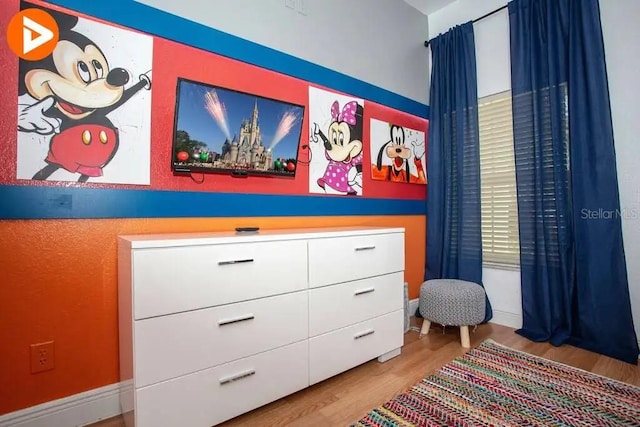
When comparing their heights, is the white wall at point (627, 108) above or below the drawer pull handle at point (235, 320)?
above

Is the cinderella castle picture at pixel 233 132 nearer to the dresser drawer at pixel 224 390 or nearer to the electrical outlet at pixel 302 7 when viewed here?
the electrical outlet at pixel 302 7

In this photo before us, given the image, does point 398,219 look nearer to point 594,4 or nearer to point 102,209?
point 594,4

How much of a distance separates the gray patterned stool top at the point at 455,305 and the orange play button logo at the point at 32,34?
8.73 ft

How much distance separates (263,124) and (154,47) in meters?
0.69

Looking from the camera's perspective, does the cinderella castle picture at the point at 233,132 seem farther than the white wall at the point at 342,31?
No

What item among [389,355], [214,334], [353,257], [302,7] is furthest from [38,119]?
[389,355]

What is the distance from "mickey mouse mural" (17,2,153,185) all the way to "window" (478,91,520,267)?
2687 millimetres

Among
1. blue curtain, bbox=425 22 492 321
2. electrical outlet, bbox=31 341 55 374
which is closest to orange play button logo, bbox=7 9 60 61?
electrical outlet, bbox=31 341 55 374

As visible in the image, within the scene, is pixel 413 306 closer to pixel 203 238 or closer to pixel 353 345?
pixel 353 345

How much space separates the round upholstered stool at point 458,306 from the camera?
7.48ft

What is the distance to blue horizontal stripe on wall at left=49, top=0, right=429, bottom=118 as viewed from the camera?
1545 mm

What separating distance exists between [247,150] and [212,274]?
2.87 feet

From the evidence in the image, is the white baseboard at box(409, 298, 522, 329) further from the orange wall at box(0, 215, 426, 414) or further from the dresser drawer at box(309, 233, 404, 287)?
the orange wall at box(0, 215, 426, 414)

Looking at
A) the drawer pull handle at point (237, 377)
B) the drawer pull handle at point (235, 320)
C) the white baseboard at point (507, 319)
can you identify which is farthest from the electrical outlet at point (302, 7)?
the white baseboard at point (507, 319)
